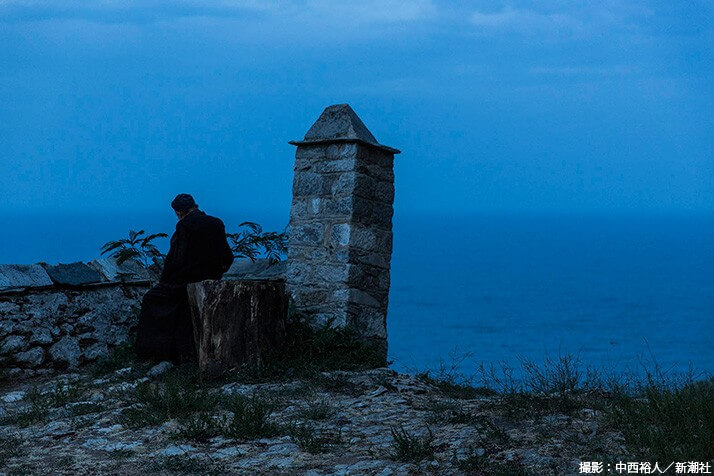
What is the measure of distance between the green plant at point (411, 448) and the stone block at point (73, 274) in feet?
18.9

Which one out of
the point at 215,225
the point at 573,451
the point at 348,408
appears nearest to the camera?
the point at 573,451

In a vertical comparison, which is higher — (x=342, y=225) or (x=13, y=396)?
(x=342, y=225)

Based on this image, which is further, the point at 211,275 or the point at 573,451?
the point at 211,275

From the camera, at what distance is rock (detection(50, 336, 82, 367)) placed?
9.94 meters

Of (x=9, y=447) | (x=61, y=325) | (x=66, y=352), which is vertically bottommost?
(x=9, y=447)

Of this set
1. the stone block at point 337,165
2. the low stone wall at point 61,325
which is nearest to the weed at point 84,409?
the low stone wall at point 61,325

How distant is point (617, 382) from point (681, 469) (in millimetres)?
1890

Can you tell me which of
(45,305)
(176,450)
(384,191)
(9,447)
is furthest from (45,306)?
(176,450)

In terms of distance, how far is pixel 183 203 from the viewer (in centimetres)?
954

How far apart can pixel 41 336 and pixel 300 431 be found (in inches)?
192

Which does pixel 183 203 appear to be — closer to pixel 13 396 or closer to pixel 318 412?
pixel 13 396

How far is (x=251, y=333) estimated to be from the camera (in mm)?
8602

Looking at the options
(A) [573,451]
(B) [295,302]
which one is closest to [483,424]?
(A) [573,451]

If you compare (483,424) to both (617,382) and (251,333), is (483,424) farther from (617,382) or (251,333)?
(251,333)
